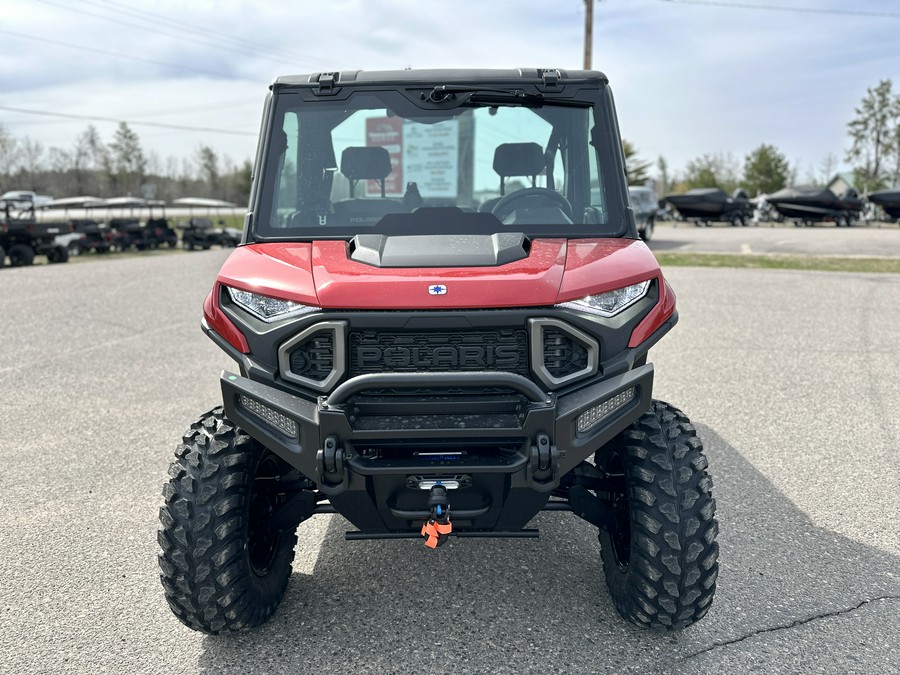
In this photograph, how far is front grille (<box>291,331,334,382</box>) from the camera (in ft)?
8.90

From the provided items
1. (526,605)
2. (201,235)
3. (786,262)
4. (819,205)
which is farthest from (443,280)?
(819,205)

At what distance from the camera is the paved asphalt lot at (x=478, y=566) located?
2.94m

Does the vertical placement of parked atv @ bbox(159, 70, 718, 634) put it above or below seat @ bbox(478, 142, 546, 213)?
below

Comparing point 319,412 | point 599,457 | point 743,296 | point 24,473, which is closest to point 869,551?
point 599,457

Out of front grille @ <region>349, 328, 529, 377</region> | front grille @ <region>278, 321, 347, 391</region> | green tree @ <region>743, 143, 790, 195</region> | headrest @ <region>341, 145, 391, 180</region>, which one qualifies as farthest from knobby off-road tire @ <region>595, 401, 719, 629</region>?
green tree @ <region>743, 143, 790, 195</region>

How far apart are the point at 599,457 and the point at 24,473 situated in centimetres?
384

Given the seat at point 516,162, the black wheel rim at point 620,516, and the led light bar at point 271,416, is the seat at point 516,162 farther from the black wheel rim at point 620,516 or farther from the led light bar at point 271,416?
the led light bar at point 271,416

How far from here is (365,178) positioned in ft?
11.9

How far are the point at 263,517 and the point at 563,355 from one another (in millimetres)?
1525

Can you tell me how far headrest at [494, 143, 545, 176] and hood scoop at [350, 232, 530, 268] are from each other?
683 mm

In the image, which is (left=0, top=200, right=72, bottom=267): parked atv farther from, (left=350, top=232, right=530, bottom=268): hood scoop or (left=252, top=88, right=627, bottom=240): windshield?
(left=350, top=232, right=530, bottom=268): hood scoop

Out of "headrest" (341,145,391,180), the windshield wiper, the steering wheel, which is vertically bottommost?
the steering wheel

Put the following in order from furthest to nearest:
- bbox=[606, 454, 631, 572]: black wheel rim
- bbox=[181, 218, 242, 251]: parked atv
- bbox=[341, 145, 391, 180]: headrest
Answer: bbox=[181, 218, 242, 251]: parked atv
bbox=[341, 145, 391, 180]: headrest
bbox=[606, 454, 631, 572]: black wheel rim

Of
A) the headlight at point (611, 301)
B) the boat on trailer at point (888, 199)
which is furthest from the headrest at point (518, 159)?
the boat on trailer at point (888, 199)
